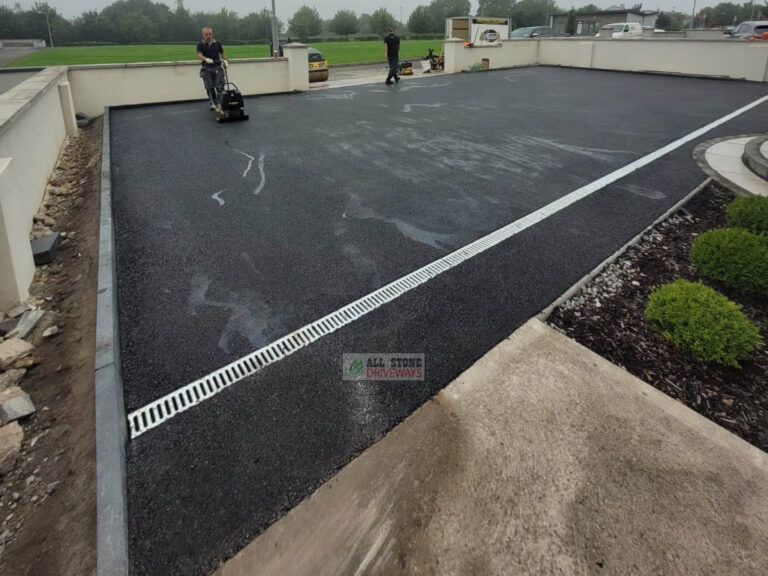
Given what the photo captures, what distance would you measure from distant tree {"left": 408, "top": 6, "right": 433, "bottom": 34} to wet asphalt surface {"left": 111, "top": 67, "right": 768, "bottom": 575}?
2715 inches

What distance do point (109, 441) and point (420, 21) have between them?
3093 inches

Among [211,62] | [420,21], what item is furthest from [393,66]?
[420,21]

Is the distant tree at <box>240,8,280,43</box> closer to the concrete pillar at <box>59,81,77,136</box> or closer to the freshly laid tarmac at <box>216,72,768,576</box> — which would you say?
the concrete pillar at <box>59,81,77,136</box>

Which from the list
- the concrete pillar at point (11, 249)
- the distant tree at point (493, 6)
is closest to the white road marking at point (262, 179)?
the concrete pillar at point (11, 249)

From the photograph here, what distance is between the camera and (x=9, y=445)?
2268mm

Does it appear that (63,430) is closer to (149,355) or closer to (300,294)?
(149,355)

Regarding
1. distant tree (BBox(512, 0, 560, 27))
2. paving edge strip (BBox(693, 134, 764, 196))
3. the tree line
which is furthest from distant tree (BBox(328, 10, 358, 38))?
paving edge strip (BBox(693, 134, 764, 196))

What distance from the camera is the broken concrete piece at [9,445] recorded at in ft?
7.18

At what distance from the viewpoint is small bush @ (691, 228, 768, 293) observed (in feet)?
11.6

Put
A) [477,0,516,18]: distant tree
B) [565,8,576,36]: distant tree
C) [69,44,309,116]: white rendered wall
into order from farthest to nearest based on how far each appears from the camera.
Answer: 1. [477,0,516,18]: distant tree
2. [565,8,576,36]: distant tree
3. [69,44,309,116]: white rendered wall

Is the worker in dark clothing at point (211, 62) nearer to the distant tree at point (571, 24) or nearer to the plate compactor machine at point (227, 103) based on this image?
the plate compactor machine at point (227, 103)

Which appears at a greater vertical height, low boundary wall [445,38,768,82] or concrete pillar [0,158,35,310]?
low boundary wall [445,38,768,82]

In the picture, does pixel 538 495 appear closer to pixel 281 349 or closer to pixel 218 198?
pixel 281 349

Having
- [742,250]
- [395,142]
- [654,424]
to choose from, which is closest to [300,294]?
[654,424]
